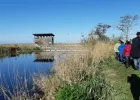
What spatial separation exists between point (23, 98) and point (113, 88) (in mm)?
3951

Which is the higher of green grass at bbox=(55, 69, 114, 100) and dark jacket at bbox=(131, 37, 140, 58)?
dark jacket at bbox=(131, 37, 140, 58)

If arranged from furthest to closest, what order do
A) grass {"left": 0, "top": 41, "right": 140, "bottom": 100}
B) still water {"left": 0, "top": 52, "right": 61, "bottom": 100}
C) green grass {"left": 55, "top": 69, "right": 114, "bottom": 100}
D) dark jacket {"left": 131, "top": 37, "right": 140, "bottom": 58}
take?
dark jacket {"left": 131, "top": 37, "right": 140, "bottom": 58} → still water {"left": 0, "top": 52, "right": 61, "bottom": 100} → grass {"left": 0, "top": 41, "right": 140, "bottom": 100} → green grass {"left": 55, "top": 69, "right": 114, "bottom": 100}

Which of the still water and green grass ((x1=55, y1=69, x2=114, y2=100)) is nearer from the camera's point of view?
green grass ((x1=55, y1=69, x2=114, y2=100))

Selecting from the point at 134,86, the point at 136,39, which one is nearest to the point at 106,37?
the point at 136,39

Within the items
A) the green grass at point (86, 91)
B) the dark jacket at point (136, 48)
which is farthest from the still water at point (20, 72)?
the dark jacket at point (136, 48)

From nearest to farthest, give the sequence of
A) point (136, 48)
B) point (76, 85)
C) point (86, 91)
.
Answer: point (86, 91)
point (76, 85)
point (136, 48)

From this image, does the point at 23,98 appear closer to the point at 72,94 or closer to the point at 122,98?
the point at 72,94

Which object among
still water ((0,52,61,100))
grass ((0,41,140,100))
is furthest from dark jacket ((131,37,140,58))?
still water ((0,52,61,100))

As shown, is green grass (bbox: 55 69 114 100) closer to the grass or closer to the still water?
the grass

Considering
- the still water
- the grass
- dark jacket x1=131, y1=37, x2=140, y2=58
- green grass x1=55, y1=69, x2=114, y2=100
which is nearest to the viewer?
green grass x1=55, y1=69, x2=114, y2=100

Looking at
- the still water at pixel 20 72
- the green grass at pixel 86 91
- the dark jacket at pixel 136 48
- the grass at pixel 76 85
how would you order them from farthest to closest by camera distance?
the dark jacket at pixel 136 48, the still water at pixel 20 72, the grass at pixel 76 85, the green grass at pixel 86 91

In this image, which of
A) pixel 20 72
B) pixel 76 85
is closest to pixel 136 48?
pixel 76 85

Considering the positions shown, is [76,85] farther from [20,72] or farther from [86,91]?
[20,72]

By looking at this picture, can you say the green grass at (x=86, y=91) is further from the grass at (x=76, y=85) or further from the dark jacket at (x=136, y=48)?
the dark jacket at (x=136, y=48)
